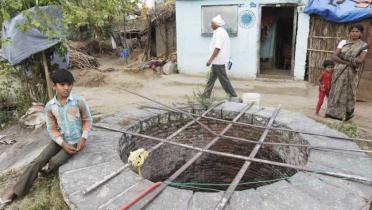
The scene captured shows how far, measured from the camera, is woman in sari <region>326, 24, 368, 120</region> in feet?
15.7

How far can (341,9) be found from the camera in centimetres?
757

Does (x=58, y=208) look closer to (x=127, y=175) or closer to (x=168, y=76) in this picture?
(x=127, y=175)

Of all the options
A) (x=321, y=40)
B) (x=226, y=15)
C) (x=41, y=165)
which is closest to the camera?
(x=41, y=165)

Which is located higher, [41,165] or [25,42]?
[25,42]

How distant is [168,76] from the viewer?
10.3m

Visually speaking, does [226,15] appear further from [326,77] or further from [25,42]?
[25,42]

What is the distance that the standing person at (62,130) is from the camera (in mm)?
2760

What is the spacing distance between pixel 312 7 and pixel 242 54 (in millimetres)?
2335

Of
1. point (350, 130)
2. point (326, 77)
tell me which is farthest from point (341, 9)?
point (350, 130)

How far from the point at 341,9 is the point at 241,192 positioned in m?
7.12

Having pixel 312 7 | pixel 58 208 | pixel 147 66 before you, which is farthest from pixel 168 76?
pixel 58 208

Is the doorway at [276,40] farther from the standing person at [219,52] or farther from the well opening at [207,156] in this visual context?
the well opening at [207,156]

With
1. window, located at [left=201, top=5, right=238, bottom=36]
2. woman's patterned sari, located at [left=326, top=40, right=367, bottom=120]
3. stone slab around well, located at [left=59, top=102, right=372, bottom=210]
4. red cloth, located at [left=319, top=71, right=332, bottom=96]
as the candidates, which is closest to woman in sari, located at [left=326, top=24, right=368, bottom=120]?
woman's patterned sari, located at [left=326, top=40, right=367, bottom=120]

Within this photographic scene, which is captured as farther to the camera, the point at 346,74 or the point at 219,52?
the point at 219,52
